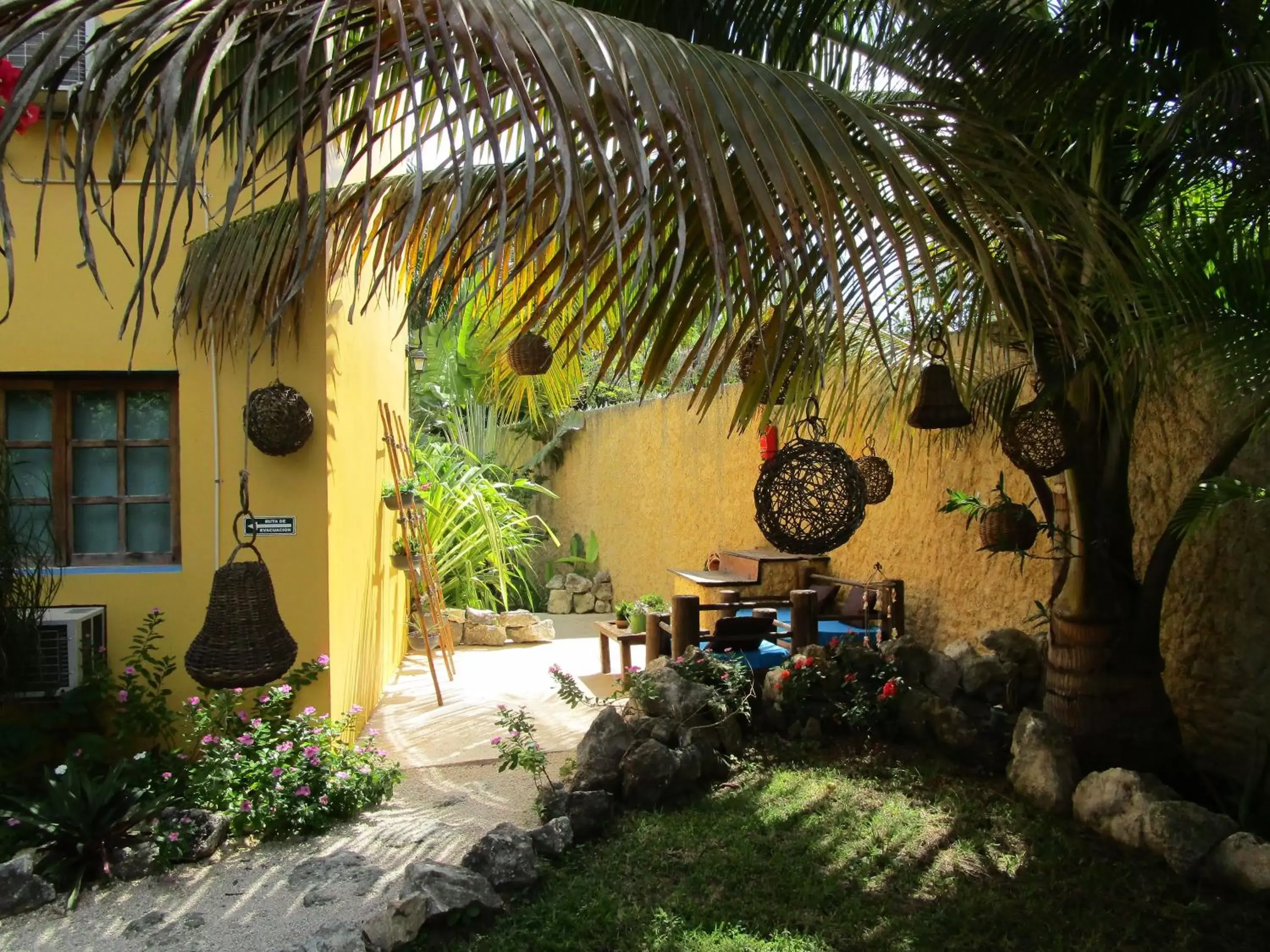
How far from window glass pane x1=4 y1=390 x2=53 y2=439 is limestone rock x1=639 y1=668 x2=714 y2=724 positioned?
325cm

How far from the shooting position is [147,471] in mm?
4602

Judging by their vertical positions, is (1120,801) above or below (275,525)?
below

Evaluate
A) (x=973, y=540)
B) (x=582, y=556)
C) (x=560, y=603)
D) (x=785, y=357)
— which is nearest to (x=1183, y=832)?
(x=785, y=357)

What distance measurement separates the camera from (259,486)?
4.63 meters

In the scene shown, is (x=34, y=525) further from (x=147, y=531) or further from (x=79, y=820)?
(x=79, y=820)

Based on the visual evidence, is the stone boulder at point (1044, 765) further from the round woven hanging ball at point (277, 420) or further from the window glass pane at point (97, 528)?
the window glass pane at point (97, 528)

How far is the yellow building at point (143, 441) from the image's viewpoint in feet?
14.5

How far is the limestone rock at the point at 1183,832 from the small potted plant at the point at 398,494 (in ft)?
16.3

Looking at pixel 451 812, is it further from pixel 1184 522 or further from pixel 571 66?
pixel 571 66

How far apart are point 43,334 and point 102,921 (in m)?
2.70

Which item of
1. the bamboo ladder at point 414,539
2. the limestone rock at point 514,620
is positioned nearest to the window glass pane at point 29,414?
the bamboo ladder at point 414,539

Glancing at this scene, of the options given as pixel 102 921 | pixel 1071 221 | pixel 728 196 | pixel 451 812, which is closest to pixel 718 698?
pixel 451 812

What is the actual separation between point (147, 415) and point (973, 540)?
479 cm

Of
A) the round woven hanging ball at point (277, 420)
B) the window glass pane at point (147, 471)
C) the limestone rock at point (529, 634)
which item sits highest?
the round woven hanging ball at point (277, 420)
